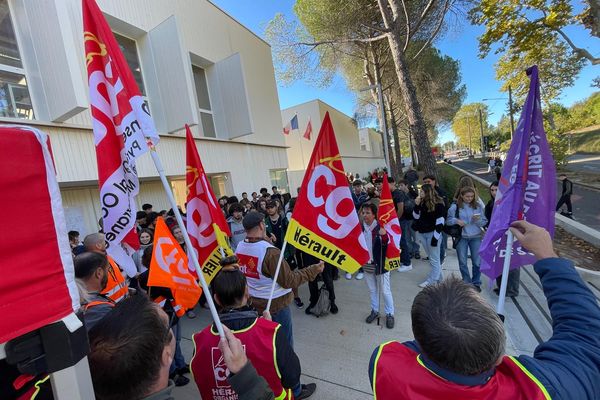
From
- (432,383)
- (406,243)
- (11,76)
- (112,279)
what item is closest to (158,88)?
(11,76)

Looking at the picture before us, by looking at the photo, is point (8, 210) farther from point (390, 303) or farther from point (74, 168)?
point (74, 168)

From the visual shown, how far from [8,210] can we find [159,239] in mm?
2107

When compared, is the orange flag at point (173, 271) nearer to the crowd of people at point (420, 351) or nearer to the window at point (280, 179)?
the crowd of people at point (420, 351)

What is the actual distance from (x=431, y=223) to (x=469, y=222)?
56cm

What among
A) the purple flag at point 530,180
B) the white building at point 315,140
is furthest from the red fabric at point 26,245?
the white building at point 315,140

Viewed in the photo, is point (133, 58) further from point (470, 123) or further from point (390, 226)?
point (470, 123)

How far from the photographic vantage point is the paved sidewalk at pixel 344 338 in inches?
113

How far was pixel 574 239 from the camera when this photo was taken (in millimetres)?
6633

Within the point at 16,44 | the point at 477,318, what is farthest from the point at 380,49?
the point at 477,318

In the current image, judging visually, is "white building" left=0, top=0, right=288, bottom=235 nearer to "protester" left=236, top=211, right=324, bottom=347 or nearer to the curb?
"protester" left=236, top=211, right=324, bottom=347

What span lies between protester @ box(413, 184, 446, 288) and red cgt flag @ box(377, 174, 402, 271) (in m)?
0.95

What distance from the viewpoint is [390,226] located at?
4004 mm

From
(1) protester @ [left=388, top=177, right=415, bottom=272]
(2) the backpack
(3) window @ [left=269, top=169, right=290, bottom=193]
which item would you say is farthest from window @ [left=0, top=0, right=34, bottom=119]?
(3) window @ [left=269, top=169, right=290, bottom=193]

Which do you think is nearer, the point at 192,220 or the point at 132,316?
the point at 132,316
